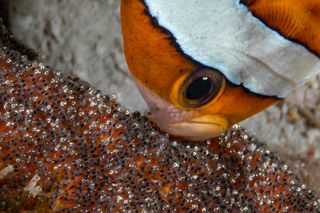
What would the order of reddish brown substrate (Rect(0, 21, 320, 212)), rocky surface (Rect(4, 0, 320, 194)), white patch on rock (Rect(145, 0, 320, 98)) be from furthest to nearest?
1. rocky surface (Rect(4, 0, 320, 194))
2. reddish brown substrate (Rect(0, 21, 320, 212))
3. white patch on rock (Rect(145, 0, 320, 98))

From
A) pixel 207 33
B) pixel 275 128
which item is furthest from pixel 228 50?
pixel 275 128

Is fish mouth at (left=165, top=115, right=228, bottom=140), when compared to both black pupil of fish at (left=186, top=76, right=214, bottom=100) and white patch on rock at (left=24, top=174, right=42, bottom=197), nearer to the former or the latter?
black pupil of fish at (left=186, top=76, right=214, bottom=100)

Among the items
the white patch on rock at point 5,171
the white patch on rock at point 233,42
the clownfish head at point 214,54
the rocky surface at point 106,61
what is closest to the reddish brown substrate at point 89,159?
the white patch on rock at point 5,171

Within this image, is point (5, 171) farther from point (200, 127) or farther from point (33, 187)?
point (200, 127)

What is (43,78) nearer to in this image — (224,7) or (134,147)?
(134,147)

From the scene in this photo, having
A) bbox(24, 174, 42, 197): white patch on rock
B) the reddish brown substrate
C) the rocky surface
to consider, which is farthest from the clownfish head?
the rocky surface

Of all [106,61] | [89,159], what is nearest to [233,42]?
[89,159]

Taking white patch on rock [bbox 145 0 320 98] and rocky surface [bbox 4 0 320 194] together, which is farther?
rocky surface [bbox 4 0 320 194]

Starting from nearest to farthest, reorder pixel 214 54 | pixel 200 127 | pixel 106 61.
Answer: pixel 214 54
pixel 200 127
pixel 106 61
